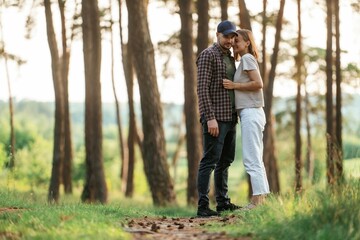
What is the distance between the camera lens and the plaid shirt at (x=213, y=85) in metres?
10.5

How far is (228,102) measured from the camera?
10.6 meters

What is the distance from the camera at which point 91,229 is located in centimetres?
793

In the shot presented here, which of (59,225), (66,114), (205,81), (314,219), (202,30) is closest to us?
(314,219)

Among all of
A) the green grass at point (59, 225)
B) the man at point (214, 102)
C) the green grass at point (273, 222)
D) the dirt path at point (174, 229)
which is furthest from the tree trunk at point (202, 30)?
the green grass at point (273, 222)

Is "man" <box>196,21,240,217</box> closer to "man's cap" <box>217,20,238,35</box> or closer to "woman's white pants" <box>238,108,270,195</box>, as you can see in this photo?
"man's cap" <box>217,20,238,35</box>

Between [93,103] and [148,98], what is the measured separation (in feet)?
12.2

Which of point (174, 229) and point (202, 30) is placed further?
point (202, 30)

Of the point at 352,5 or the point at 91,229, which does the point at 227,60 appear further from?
the point at 352,5

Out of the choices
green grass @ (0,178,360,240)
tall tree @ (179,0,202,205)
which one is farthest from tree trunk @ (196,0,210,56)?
green grass @ (0,178,360,240)

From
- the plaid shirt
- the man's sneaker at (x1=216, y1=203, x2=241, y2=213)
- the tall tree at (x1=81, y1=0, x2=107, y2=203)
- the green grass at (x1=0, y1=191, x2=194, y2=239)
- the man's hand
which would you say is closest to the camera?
the green grass at (x1=0, y1=191, x2=194, y2=239)

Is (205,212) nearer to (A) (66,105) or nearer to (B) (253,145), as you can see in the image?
(B) (253,145)

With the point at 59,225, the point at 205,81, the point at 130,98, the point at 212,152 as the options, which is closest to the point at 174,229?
the point at 59,225

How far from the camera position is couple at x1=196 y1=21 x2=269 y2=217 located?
1051cm

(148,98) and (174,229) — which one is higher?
(148,98)
